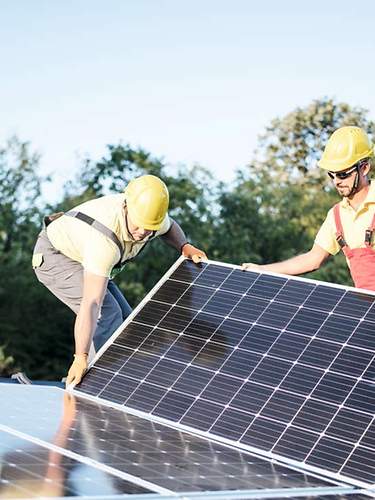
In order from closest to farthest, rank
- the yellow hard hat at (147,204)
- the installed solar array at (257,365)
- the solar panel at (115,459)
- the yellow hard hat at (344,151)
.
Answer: the solar panel at (115,459), the installed solar array at (257,365), the yellow hard hat at (344,151), the yellow hard hat at (147,204)

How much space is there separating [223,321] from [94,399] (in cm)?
111

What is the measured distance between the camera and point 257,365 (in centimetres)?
762

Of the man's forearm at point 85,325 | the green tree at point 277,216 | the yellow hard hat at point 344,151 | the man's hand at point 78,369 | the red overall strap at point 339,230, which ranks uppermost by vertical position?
the yellow hard hat at point 344,151

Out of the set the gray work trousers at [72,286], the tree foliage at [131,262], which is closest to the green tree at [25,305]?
the tree foliage at [131,262]

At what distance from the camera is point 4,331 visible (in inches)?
1248

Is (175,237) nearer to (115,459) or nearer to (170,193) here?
(115,459)

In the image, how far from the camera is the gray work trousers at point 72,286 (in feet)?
30.7

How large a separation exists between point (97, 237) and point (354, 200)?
1961 millimetres

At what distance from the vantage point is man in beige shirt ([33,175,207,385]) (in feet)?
27.0

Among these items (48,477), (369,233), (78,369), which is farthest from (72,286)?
(48,477)

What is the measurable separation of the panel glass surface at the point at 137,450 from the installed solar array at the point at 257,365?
0.26 m

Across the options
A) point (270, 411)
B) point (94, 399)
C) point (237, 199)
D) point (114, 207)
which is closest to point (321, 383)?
point (270, 411)

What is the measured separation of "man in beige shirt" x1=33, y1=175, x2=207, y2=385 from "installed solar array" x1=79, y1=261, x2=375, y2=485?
1.20 feet

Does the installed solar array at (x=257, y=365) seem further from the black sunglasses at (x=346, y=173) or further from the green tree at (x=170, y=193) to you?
the green tree at (x=170, y=193)
